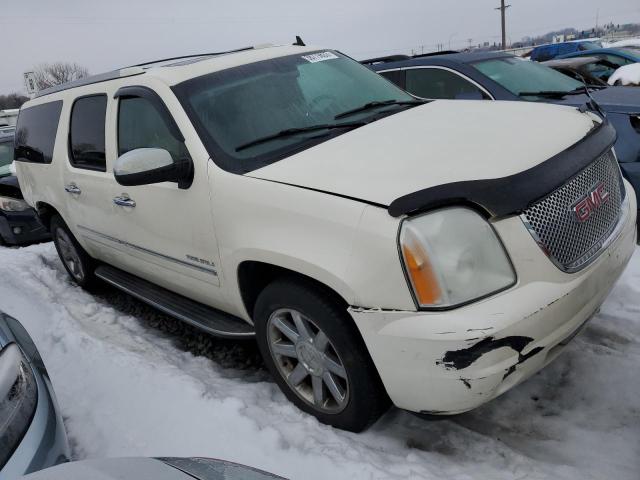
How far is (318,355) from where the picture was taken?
255cm

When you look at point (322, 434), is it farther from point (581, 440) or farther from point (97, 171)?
point (97, 171)

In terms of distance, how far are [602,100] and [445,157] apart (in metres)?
3.23

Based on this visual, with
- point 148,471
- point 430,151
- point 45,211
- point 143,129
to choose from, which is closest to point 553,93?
point 430,151

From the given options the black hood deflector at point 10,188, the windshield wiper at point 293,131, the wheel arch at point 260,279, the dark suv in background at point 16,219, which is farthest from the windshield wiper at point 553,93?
the black hood deflector at point 10,188

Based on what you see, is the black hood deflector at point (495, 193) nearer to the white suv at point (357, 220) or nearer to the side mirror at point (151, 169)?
the white suv at point (357, 220)

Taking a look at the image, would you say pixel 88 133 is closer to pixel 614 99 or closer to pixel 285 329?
pixel 285 329

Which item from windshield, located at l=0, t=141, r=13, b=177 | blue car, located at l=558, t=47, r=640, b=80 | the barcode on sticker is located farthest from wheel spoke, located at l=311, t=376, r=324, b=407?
blue car, located at l=558, t=47, r=640, b=80

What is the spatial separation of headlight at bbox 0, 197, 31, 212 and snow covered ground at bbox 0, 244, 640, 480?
445 centimetres

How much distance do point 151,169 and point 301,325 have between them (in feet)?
3.73

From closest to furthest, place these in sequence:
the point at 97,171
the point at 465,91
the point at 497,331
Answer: the point at 497,331 < the point at 97,171 < the point at 465,91

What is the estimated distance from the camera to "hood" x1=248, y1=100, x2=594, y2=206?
2227 mm

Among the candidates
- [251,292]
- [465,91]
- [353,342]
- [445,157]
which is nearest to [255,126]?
[251,292]

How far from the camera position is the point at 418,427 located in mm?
2672

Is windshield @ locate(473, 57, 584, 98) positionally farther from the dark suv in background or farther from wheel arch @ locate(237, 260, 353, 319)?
the dark suv in background
